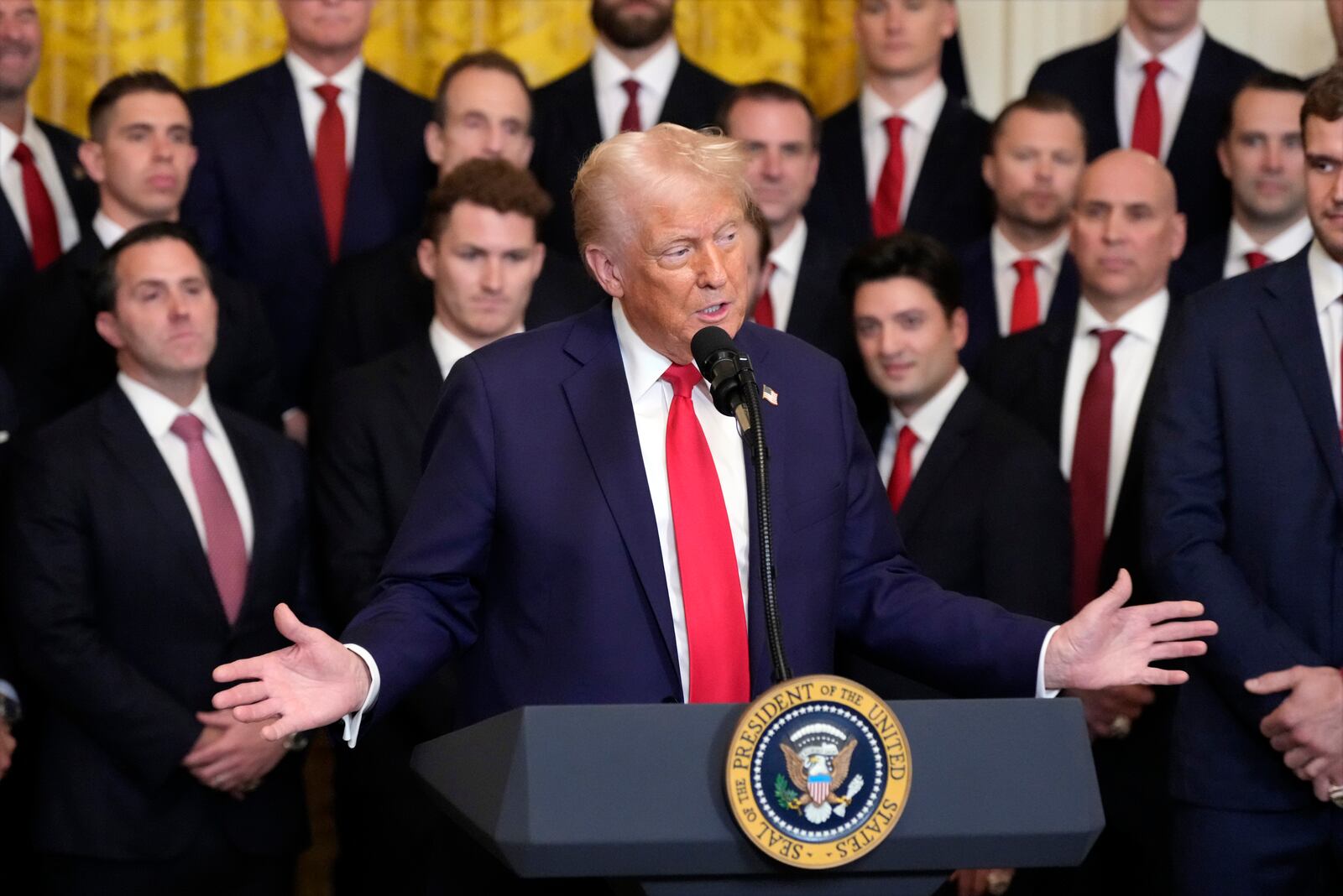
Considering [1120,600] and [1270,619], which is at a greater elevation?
[1120,600]

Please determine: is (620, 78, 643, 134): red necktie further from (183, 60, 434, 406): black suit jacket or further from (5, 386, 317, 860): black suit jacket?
(5, 386, 317, 860): black suit jacket

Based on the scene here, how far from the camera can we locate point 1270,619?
316 centimetres

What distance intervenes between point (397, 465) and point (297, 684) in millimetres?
1846

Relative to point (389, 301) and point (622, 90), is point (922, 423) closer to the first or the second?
point (389, 301)

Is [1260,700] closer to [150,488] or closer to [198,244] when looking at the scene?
[150,488]

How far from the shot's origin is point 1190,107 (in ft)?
16.6

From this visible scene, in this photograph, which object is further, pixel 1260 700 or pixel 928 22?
pixel 928 22

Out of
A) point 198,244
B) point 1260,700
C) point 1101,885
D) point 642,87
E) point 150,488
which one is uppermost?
point 642,87

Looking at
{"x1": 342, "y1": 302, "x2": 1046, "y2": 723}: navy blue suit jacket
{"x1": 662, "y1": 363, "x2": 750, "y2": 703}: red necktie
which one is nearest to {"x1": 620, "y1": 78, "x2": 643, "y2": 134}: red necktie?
{"x1": 342, "y1": 302, "x2": 1046, "y2": 723}: navy blue suit jacket

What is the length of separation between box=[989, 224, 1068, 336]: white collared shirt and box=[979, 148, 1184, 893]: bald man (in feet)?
0.92

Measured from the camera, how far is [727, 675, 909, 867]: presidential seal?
178 centimetres

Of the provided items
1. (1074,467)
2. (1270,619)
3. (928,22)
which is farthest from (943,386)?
(928,22)

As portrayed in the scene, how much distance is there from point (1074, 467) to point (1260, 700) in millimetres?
1022

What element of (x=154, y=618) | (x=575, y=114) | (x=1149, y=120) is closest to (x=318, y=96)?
(x=575, y=114)
